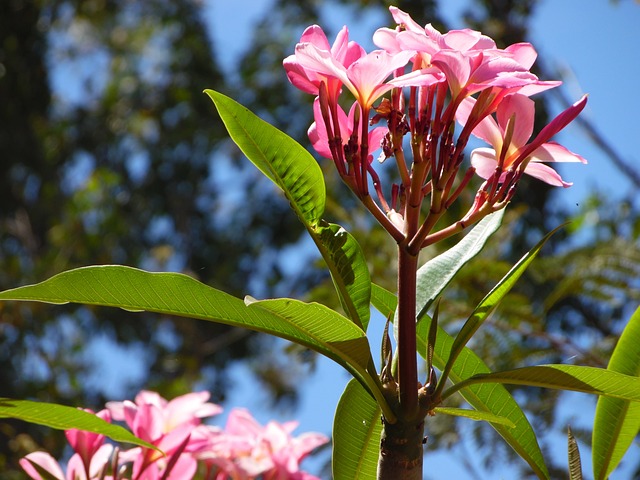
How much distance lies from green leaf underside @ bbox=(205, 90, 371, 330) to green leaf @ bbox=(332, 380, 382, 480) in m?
0.06

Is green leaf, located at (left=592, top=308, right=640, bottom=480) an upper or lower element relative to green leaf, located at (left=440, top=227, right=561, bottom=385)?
lower

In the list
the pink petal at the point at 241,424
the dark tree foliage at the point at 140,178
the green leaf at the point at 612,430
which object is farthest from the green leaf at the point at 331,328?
the dark tree foliage at the point at 140,178

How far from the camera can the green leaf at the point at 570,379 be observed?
54 cm

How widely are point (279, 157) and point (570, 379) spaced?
238 millimetres

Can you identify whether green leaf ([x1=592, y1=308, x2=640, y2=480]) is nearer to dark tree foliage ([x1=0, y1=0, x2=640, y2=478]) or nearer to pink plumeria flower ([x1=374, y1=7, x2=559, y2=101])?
pink plumeria flower ([x1=374, y1=7, x2=559, y2=101])

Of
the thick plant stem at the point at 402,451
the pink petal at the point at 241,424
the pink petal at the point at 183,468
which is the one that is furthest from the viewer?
the pink petal at the point at 241,424

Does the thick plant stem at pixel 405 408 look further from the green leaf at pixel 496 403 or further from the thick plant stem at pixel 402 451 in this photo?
the green leaf at pixel 496 403

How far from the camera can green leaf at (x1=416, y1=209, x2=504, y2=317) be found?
0.59 meters

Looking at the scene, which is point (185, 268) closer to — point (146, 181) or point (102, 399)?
point (146, 181)

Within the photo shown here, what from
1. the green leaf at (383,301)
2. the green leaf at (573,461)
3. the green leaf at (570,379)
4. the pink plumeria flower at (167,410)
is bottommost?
the green leaf at (573,461)

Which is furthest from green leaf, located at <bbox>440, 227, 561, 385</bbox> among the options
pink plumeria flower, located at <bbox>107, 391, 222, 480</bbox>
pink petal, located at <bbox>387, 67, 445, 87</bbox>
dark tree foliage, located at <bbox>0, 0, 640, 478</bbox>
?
dark tree foliage, located at <bbox>0, 0, 640, 478</bbox>

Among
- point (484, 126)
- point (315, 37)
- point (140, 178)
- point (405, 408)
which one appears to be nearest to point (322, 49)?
point (315, 37)

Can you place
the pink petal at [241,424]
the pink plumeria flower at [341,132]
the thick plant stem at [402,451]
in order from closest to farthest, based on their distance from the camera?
the thick plant stem at [402,451] → the pink plumeria flower at [341,132] → the pink petal at [241,424]

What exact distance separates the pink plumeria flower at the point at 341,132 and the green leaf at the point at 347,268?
6 cm
